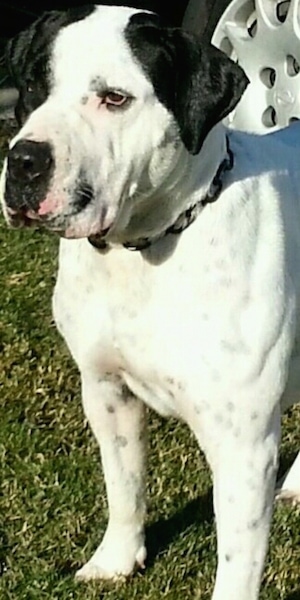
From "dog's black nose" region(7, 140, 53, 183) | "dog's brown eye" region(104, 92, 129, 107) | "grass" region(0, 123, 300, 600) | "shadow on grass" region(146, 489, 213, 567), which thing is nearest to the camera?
"dog's black nose" region(7, 140, 53, 183)

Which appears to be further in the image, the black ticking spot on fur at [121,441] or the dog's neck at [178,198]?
the black ticking spot on fur at [121,441]

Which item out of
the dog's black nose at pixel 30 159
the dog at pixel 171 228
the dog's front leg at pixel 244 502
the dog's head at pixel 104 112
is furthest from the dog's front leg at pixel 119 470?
the dog's black nose at pixel 30 159

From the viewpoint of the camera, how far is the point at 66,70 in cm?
Result: 307

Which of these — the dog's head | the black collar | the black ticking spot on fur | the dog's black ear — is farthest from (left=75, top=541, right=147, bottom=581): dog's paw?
the dog's black ear

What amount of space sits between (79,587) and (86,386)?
56 centimetres

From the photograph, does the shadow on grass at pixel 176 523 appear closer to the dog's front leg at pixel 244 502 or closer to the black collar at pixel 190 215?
the dog's front leg at pixel 244 502

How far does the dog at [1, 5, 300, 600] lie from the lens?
3012 millimetres

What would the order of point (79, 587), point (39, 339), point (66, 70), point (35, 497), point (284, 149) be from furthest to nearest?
point (39, 339) → point (35, 497) → point (79, 587) → point (284, 149) → point (66, 70)

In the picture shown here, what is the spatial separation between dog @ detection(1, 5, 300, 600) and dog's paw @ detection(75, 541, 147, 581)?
0.53 m

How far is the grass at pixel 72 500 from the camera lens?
3.80 m

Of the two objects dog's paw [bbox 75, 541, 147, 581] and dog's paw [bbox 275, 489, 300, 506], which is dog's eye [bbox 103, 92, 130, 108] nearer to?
dog's paw [bbox 75, 541, 147, 581]

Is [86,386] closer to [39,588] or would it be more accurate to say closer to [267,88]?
[39,588]

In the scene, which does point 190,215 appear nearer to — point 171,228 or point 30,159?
point 171,228

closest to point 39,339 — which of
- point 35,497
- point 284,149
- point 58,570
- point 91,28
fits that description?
point 35,497
